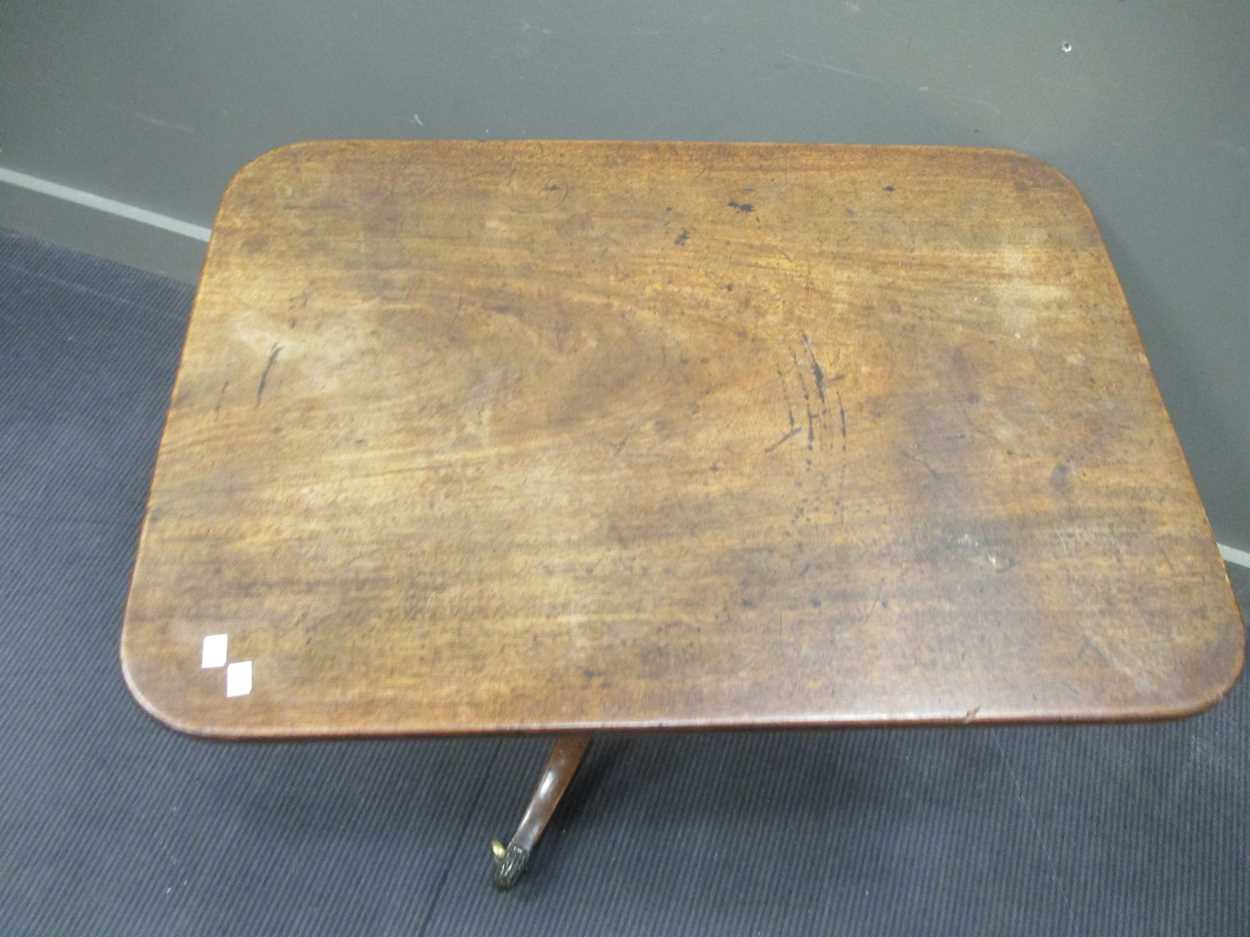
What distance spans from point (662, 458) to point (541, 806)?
21.3 inches

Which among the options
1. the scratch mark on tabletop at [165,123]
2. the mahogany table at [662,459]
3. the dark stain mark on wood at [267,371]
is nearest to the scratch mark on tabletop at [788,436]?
the mahogany table at [662,459]

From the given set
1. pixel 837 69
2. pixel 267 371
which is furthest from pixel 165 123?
pixel 837 69

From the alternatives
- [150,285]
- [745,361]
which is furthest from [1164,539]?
[150,285]

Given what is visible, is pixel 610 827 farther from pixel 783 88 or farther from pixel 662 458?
pixel 783 88

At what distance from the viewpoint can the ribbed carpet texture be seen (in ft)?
3.61

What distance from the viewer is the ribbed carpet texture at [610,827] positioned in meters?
1.10

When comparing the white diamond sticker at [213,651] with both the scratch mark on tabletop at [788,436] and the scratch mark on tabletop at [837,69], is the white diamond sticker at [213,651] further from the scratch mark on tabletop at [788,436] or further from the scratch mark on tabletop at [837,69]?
the scratch mark on tabletop at [837,69]

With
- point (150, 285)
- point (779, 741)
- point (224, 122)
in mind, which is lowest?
point (150, 285)

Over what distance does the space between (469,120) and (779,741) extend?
0.84 metres

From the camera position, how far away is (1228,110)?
0.88 meters

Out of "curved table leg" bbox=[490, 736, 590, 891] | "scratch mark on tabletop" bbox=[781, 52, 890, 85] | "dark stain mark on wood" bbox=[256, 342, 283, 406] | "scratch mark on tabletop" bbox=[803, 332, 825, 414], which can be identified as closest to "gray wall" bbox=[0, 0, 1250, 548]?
"scratch mark on tabletop" bbox=[781, 52, 890, 85]

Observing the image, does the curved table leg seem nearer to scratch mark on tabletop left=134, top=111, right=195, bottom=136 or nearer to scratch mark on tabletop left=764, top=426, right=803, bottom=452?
scratch mark on tabletop left=764, top=426, right=803, bottom=452

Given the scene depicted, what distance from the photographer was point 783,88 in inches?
38.9

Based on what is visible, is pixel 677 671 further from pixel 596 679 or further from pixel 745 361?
pixel 745 361
